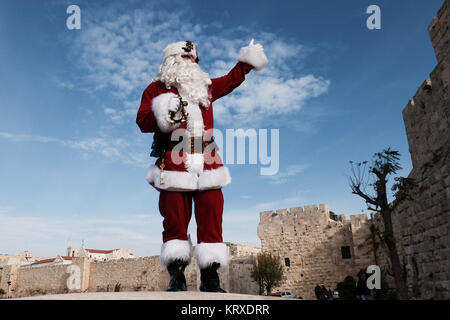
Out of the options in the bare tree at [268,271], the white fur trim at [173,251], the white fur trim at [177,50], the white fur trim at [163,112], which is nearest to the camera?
the white fur trim at [173,251]

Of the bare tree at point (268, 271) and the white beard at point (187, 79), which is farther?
the bare tree at point (268, 271)

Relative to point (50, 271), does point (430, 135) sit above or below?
above

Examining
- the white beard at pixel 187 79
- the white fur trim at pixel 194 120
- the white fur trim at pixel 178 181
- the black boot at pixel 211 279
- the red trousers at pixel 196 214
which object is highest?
the white beard at pixel 187 79

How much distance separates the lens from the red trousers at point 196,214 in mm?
3076

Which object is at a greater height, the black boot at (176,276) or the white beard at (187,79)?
the white beard at (187,79)

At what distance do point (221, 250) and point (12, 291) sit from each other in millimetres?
36135

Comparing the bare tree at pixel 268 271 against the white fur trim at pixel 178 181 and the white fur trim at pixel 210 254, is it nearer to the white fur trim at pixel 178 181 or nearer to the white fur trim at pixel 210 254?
the white fur trim at pixel 210 254

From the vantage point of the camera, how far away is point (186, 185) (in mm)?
3059

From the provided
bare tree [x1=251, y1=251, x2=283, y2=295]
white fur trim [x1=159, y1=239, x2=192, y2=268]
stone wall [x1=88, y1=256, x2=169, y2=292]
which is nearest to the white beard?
white fur trim [x1=159, y1=239, x2=192, y2=268]

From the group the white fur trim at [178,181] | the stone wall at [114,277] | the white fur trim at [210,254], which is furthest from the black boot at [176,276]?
the stone wall at [114,277]
